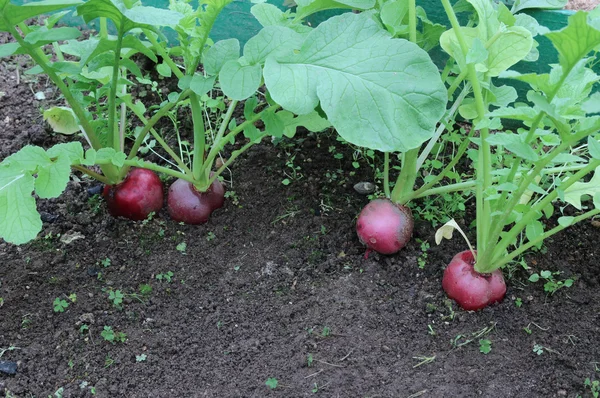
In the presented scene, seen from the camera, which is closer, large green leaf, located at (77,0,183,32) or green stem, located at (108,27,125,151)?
large green leaf, located at (77,0,183,32)

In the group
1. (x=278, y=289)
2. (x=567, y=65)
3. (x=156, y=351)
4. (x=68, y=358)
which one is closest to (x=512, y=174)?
(x=567, y=65)

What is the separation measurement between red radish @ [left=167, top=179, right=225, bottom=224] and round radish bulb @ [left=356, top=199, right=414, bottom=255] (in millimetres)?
528

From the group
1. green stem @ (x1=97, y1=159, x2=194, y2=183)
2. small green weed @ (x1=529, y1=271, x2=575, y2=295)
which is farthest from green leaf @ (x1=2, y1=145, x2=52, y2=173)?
small green weed @ (x1=529, y1=271, x2=575, y2=295)

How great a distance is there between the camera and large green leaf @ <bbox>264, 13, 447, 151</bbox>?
4.70ft

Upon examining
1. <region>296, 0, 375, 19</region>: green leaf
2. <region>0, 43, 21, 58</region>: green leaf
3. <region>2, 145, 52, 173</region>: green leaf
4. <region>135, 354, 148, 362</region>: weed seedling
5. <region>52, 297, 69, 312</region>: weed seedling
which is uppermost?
<region>0, 43, 21, 58</region>: green leaf

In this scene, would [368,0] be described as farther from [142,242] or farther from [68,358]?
[68,358]

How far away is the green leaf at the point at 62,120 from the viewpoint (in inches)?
81.7

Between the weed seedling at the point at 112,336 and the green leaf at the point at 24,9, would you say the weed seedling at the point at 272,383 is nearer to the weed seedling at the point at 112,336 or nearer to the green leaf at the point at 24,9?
the weed seedling at the point at 112,336

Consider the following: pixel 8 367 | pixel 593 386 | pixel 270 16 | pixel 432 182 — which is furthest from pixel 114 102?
pixel 593 386

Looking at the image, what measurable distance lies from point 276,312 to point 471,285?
1.94 feet

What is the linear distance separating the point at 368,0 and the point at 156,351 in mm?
1205

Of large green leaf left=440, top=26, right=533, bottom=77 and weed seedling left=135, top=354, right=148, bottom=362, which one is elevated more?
large green leaf left=440, top=26, right=533, bottom=77

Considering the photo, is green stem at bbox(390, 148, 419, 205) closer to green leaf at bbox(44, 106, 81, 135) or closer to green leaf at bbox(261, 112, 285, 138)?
green leaf at bbox(261, 112, 285, 138)

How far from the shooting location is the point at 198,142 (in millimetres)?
1874
